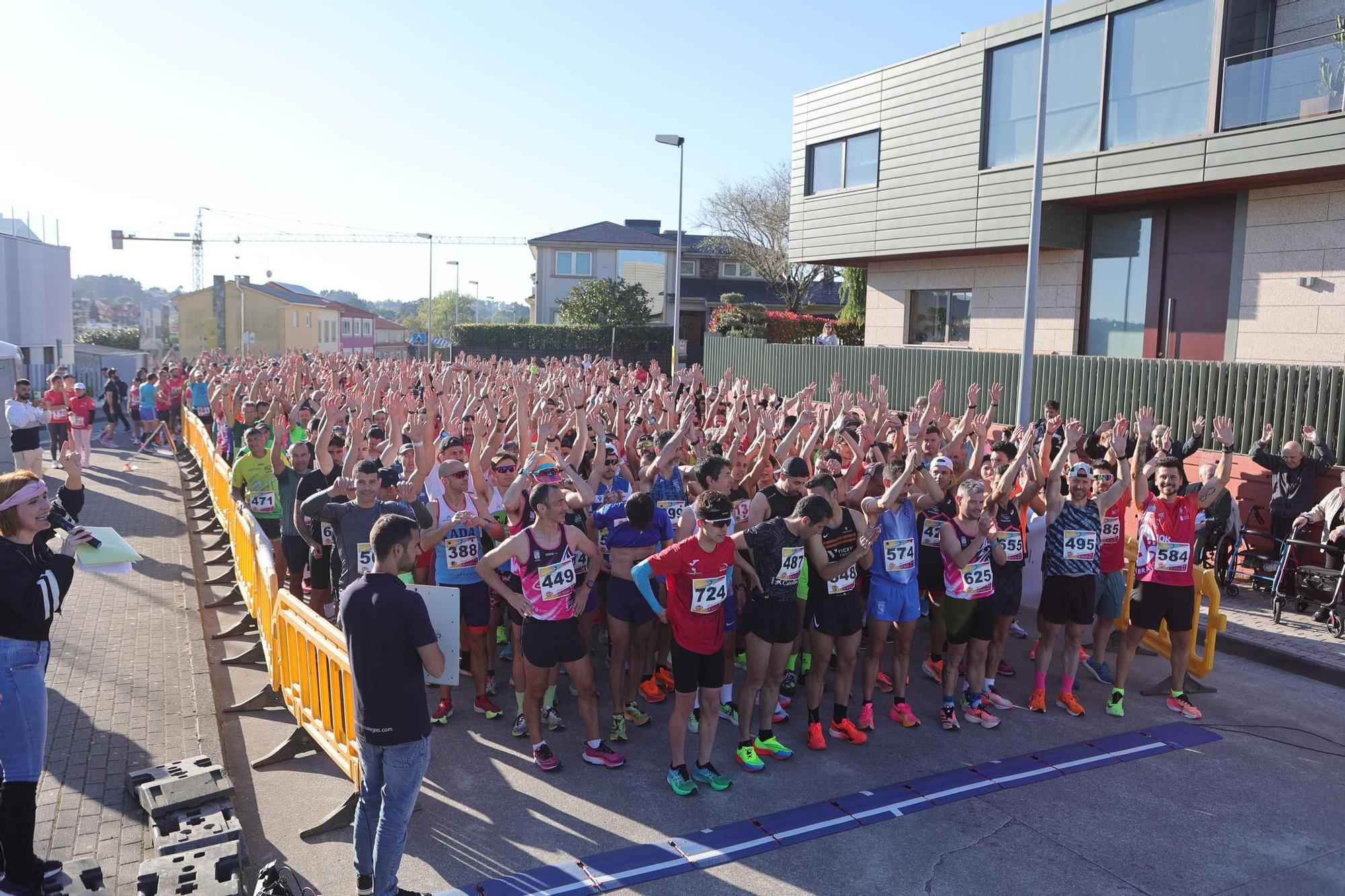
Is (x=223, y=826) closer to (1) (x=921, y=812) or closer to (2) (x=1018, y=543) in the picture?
(1) (x=921, y=812)

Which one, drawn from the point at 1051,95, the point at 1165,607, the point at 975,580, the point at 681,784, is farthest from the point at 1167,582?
the point at 1051,95

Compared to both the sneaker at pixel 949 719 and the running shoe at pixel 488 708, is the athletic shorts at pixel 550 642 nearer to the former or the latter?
the running shoe at pixel 488 708

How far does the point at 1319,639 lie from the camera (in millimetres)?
9188

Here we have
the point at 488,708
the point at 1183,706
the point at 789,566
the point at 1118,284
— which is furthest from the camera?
the point at 1118,284

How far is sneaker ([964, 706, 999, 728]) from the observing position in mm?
7090

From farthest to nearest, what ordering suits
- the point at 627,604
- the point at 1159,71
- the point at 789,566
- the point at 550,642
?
the point at 1159,71
the point at 627,604
the point at 789,566
the point at 550,642

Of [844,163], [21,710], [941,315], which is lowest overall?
[21,710]

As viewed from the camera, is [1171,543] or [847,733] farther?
[1171,543]

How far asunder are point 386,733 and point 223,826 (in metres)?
1.31

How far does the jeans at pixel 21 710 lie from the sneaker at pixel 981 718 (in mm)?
5891

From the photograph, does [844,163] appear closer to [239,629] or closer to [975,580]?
[975,580]

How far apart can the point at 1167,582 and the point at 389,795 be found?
5885 mm

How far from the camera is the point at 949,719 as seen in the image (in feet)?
23.1

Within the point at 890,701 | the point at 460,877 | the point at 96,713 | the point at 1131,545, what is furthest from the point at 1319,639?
the point at 96,713
